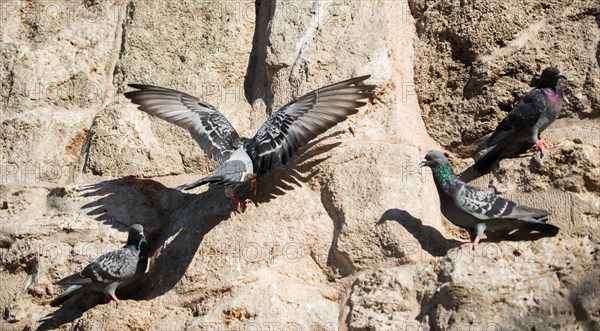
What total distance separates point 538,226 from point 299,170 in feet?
4.80

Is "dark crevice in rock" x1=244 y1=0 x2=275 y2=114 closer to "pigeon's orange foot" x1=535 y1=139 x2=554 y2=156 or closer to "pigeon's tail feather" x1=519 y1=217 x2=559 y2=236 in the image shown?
"pigeon's orange foot" x1=535 y1=139 x2=554 y2=156

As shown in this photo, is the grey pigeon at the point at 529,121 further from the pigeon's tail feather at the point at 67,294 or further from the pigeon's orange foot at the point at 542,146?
the pigeon's tail feather at the point at 67,294

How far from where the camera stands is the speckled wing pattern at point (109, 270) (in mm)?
5215

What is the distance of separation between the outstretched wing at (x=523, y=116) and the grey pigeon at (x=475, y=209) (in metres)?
0.37

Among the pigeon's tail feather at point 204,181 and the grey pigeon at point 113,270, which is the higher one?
the pigeon's tail feather at point 204,181

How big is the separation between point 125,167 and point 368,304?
2.08 metres

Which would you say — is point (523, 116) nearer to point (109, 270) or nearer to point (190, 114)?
point (190, 114)

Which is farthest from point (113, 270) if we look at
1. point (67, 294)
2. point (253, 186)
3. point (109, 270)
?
point (253, 186)

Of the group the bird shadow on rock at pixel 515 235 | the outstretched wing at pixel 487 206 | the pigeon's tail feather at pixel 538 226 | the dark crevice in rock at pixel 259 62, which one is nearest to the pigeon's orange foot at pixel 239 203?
the dark crevice in rock at pixel 259 62

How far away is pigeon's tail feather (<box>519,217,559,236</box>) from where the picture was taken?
15.0ft

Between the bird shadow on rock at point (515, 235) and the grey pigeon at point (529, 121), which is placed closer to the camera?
the bird shadow on rock at point (515, 235)

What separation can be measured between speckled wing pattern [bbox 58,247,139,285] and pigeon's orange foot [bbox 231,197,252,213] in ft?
2.12

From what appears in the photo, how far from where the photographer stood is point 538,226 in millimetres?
4609

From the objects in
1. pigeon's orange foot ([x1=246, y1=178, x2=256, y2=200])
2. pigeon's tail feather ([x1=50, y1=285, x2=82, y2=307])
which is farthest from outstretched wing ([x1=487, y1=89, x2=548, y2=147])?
pigeon's tail feather ([x1=50, y1=285, x2=82, y2=307])
